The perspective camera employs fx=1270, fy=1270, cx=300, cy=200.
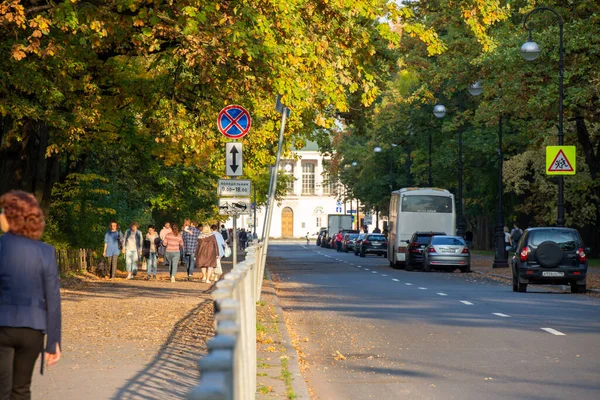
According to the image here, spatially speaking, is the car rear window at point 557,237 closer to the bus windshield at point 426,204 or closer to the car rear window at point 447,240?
the car rear window at point 447,240

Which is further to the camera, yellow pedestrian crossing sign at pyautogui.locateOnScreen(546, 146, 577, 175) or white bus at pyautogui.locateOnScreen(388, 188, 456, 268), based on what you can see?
white bus at pyautogui.locateOnScreen(388, 188, 456, 268)

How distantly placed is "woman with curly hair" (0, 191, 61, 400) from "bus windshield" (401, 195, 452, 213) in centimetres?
4633

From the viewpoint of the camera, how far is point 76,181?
3538cm

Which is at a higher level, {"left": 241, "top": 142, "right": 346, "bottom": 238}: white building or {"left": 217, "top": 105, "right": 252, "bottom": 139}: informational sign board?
{"left": 241, "top": 142, "right": 346, "bottom": 238}: white building

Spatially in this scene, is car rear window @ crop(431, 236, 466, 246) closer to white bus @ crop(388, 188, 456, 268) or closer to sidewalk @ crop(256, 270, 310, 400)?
white bus @ crop(388, 188, 456, 268)

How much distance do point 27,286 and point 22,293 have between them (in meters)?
0.05

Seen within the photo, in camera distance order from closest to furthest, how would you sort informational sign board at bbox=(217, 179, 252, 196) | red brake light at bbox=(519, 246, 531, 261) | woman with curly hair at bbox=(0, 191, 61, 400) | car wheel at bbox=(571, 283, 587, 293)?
1. woman with curly hair at bbox=(0, 191, 61, 400)
2. informational sign board at bbox=(217, 179, 252, 196)
3. red brake light at bbox=(519, 246, 531, 261)
4. car wheel at bbox=(571, 283, 587, 293)

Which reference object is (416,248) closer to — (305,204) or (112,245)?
(112,245)

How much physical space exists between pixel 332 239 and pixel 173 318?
292 ft

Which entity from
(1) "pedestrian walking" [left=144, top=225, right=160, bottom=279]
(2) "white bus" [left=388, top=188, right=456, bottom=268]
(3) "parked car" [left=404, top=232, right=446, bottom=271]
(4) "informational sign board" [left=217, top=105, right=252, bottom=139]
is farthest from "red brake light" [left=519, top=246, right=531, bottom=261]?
(2) "white bus" [left=388, top=188, right=456, bottom=268]

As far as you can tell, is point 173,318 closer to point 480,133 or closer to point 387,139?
point 480,133

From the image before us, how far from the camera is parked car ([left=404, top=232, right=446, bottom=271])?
47375 mm

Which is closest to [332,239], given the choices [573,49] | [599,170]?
[599,170]

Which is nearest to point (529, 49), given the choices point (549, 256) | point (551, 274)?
point (549, 256)
